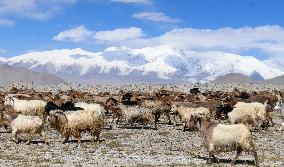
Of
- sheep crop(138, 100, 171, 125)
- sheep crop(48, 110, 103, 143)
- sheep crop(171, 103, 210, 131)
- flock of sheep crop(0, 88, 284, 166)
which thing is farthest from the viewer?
sheep crop(138, 100, 171, 125)

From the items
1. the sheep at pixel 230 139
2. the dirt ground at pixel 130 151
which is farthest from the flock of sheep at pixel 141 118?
the dirt ground at pixel 130 151

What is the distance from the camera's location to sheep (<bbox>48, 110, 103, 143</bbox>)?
71.6 ft

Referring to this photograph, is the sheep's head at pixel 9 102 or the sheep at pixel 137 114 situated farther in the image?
the sheep's head at pixel 9 102

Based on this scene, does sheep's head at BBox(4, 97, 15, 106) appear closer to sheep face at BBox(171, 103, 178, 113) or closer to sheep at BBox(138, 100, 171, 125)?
sheep at BBox(138, 100, 171, 125)

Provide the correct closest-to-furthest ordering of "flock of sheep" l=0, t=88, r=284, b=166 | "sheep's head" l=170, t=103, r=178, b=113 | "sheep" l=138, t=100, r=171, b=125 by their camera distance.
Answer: "flock of sheep" l=0, t=88, r=284, b=166
"sheep" l=138, t=100, r=171, b=125
"sheep's head" l=170, t=103, r=178, b=113

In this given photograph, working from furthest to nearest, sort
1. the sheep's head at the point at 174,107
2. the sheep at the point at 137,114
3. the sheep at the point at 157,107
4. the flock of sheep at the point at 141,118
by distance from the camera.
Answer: the sheep's head at the point at 174,107 < the sheep at the point at 157,107 < the sheep at the point at 137,114 < the flock of sheep at the point at 141,118

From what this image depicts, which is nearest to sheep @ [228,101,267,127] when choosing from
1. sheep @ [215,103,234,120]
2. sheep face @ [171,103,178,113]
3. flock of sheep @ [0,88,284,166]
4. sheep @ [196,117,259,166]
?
flock of sheep @ [0,88,284,166]

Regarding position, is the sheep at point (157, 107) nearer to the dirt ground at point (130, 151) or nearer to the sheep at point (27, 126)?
the dirt ground at point (130, 151)

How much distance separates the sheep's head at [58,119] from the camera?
21906 millimetres

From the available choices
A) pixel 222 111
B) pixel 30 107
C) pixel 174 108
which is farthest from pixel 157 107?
pixel 30 107

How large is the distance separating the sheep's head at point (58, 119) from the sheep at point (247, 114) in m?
8.66

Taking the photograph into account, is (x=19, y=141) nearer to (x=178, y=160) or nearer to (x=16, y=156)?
(x=16, y=156)

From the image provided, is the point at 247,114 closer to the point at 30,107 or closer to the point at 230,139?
the point at 230,139

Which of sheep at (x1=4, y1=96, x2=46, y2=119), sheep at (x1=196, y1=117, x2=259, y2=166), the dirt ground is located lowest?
the dirt ground
